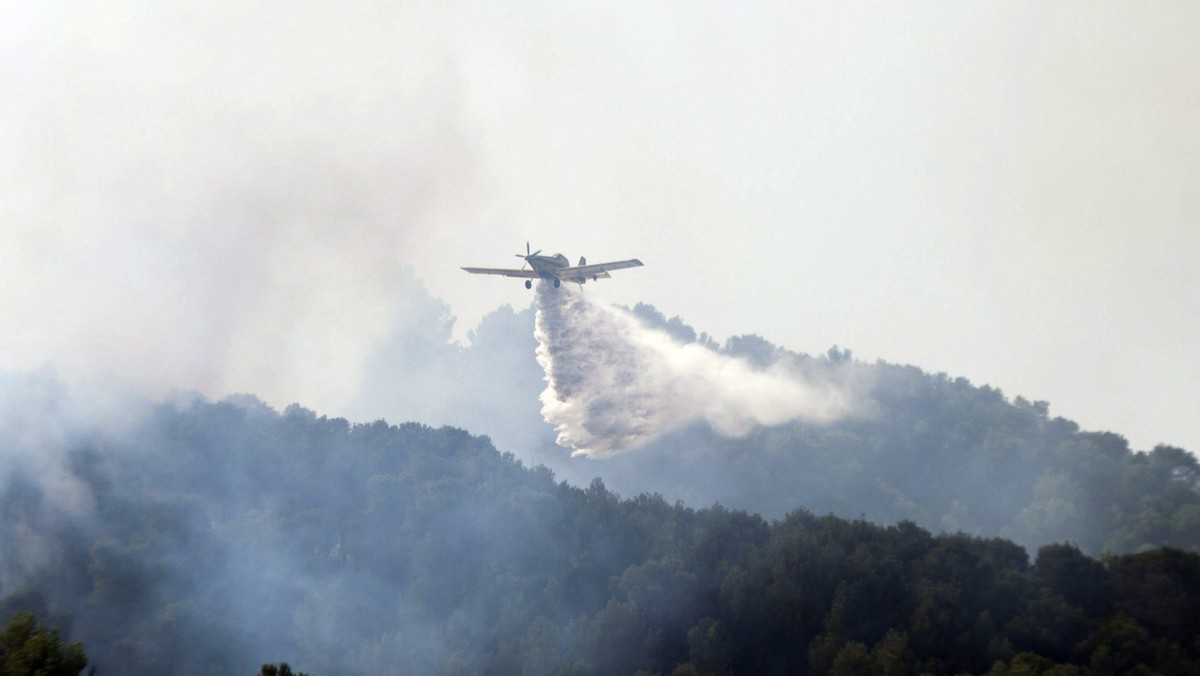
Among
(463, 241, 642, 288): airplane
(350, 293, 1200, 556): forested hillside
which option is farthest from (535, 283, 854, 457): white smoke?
(350, 293, 1200, 556): forested hillside

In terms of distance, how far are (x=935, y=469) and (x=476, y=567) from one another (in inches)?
2775

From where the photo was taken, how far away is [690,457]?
581 feet

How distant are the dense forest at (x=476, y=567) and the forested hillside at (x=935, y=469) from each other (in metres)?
1.11

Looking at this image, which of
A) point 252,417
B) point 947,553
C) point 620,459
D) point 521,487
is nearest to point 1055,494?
point 947,553

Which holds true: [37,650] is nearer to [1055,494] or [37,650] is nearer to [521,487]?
[521,487]

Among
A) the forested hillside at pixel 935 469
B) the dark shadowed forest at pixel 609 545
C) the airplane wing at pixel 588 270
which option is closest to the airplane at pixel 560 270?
the airplane wing at pixel 588 270

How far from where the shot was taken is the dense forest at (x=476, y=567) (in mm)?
79188

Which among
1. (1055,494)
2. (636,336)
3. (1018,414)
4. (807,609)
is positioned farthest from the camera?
(1018,414)

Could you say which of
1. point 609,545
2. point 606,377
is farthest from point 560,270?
point 609,545

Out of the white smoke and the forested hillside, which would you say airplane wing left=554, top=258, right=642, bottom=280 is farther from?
the forested hillside

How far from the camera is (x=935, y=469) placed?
526 feet

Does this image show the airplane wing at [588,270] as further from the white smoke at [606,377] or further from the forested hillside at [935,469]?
the forested hillside at [935,469]

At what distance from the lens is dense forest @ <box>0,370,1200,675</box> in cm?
7919

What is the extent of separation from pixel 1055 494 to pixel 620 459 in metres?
71.4
